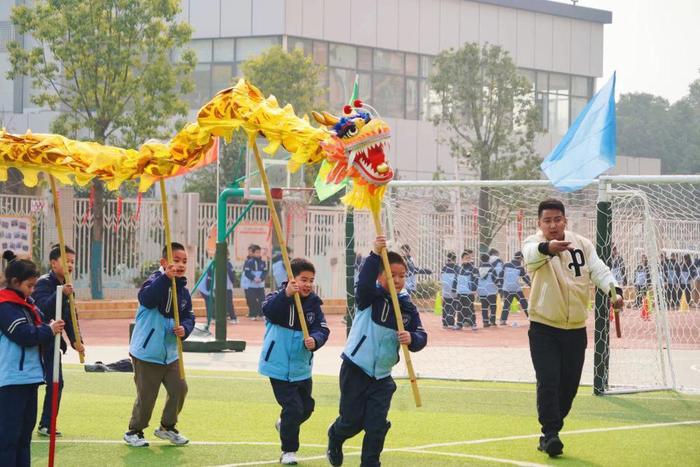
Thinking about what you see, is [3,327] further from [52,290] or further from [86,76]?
[86,76]

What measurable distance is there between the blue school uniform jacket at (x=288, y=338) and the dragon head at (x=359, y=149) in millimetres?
1331

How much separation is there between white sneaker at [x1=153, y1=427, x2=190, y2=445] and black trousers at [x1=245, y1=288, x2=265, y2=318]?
1930cm

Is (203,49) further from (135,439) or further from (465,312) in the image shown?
(135,439)

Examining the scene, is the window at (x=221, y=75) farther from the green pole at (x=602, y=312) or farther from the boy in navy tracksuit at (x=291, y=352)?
the boy in navy tracksuit at (x=291, y=352)

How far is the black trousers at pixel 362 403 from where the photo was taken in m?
8.29

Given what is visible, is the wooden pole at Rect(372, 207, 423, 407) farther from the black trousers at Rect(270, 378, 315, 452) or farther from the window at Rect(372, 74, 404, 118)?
the window at Rect(372, 74, 404, 118)

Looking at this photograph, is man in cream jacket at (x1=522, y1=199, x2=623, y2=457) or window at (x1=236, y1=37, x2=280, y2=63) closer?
man in cream jacket at (x1=522, y1=199, x2=623, y2=457)

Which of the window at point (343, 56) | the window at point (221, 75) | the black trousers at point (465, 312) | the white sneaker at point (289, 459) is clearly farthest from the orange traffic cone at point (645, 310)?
the window at point (221, 75)

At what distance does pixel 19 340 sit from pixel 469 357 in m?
12.2

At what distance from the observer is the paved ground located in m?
16.3

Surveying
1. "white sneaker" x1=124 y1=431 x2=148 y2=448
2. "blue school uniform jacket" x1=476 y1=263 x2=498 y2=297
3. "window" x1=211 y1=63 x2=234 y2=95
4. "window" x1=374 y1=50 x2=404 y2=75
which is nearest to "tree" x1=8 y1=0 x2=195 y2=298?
"blue school uniform jacket" x1=476 y1=263 x2=498 y2=297

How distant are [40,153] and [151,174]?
845mm

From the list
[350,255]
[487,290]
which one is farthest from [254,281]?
[350,255]

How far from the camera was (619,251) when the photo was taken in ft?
61.9
